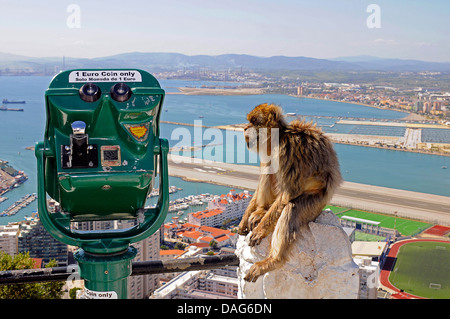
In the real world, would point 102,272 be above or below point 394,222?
above

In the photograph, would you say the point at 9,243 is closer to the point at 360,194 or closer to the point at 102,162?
the point at 102,162

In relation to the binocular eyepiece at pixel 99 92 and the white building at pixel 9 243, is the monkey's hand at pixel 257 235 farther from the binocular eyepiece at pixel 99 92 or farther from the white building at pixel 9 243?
the white building at pixel 9 243

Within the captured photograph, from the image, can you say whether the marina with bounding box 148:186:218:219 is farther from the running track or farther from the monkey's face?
the monkey's face

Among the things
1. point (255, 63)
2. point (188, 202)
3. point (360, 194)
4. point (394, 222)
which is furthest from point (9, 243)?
point (255, 63)

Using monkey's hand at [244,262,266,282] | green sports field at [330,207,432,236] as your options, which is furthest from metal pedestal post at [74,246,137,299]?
green sports field at [330,207,432,236]

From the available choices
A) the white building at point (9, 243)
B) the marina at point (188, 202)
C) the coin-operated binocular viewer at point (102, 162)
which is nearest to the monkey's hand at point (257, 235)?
the coin-operated binocular viewer at point (102, 162)

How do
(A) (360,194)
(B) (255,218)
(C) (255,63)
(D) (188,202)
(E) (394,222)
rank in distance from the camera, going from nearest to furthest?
(B) (255,218), (E) (394,222), (D) (188,202), (A) (360,194), (C) (255,63)
